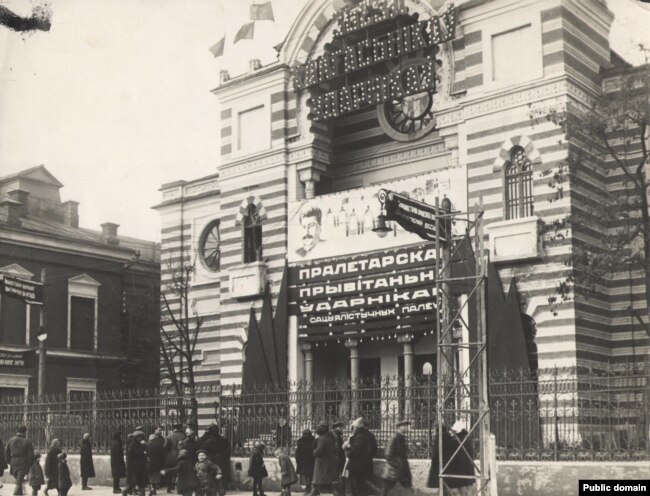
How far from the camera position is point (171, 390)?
36.0m

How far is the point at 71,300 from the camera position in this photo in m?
38.3

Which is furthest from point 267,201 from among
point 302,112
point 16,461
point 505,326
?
point 16,461

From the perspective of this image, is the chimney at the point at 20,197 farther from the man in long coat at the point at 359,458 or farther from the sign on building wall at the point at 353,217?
the man in long coat at the point at 359,458

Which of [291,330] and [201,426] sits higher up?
[291,330]

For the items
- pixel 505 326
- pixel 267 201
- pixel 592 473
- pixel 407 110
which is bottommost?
pixel 592 473

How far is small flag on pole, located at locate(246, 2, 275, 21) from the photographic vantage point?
93.1ft

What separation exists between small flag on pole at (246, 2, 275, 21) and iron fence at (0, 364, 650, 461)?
10562 mm

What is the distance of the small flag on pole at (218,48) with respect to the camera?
1206 inches

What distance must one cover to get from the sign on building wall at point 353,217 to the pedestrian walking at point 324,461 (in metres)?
9.02

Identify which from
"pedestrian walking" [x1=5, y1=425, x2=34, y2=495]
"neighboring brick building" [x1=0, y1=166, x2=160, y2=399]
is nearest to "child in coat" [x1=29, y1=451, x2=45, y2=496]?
"pedestrian walking" [x1=5, y1=425, x2=34, y2=495]

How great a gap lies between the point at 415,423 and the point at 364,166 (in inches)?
471

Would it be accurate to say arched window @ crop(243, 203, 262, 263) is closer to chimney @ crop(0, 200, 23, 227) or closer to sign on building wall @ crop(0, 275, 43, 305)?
sign on building wall @ crop(0, 275, 43, 305)

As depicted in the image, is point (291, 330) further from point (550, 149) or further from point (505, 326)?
point (550, 149)

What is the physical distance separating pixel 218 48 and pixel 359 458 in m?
16.4
